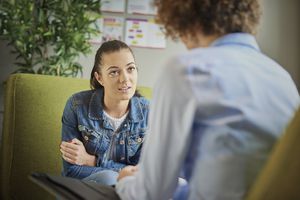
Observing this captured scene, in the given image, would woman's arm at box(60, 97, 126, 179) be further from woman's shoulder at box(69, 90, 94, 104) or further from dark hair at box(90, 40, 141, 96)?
dark hair at box(90, 40, 141, 96)

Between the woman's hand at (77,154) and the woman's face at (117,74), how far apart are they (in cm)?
21

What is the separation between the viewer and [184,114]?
608 mm

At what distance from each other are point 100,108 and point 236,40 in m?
0.68

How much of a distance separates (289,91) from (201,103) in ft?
0.69

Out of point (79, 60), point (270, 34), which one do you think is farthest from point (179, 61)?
point (270, 34)

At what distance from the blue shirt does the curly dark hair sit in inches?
3.3

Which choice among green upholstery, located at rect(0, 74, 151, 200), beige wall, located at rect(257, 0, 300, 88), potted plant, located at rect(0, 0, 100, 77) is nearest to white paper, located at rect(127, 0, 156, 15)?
potted plant, located at rect(0, 0, 100, 77)

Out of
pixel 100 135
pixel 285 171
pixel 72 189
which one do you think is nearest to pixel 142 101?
pixel 100 135

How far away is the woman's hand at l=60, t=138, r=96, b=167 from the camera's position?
1193 millimetres

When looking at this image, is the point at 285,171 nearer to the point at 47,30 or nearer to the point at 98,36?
the point at 47,30

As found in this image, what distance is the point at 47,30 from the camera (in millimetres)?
2029

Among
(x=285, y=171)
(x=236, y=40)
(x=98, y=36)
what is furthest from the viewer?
(x=98, y=36)

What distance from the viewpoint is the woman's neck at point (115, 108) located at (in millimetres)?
1258

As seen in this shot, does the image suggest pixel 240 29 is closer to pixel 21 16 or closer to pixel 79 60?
pixel 21 16
